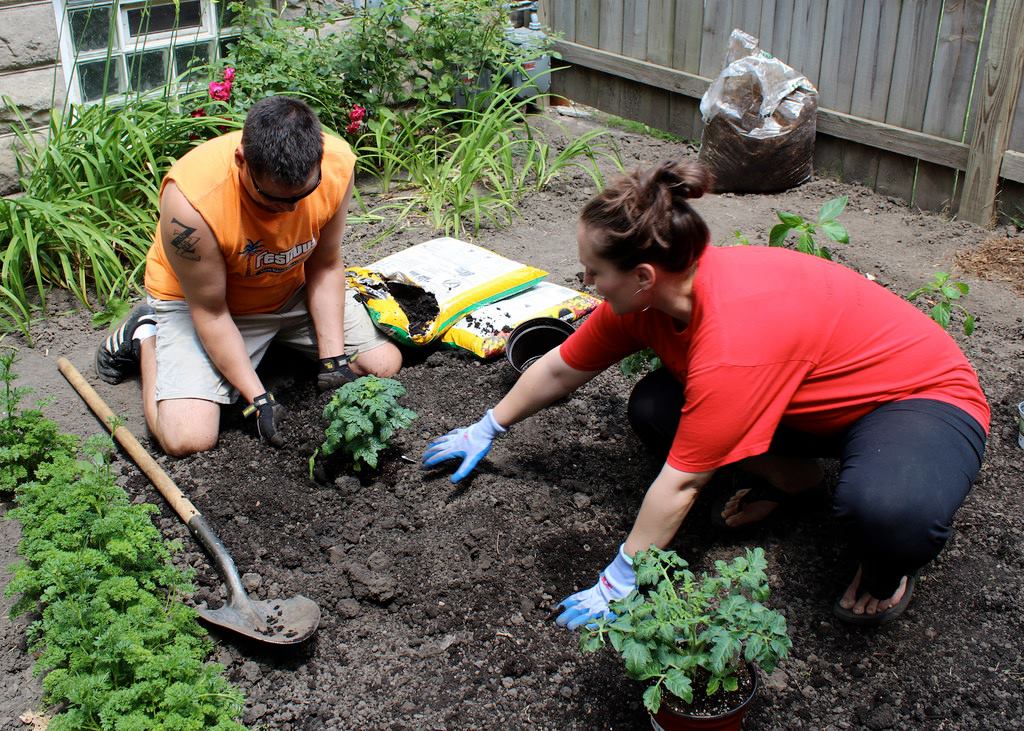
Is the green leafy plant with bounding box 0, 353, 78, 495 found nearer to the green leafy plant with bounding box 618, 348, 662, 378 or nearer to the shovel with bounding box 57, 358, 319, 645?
the shovel with bounding box 57, 358, 319, 645

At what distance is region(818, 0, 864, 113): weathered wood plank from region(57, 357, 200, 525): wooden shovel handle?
408cm

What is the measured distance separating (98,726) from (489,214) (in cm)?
327

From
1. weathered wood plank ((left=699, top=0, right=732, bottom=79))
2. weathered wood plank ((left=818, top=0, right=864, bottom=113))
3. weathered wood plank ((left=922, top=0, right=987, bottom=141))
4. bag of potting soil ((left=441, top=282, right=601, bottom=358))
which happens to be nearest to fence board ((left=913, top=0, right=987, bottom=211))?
weathered wood plank ((left=922, top=0, right=987, bottom=141))

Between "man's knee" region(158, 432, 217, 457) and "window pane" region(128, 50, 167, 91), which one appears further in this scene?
"window pane" region(128, 50, 167, 91)

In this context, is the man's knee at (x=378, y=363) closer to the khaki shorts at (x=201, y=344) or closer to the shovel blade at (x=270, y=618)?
the khaki shorts at (x=201, y=344)

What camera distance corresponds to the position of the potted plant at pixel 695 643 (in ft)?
6.20

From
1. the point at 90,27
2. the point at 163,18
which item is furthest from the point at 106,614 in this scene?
the point at 163,18

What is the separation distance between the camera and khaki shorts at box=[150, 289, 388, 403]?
3.38m

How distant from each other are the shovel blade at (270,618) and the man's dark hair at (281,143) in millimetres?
1218

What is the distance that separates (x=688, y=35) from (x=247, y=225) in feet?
12.5

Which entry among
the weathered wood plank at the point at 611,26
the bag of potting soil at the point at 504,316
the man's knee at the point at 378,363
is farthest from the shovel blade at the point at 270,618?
the weathered wood plank at the point at 611,26

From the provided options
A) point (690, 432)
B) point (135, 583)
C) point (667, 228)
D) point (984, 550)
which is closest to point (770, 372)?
point (690, 432)

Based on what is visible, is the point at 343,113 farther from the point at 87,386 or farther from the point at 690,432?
the point at 690,432

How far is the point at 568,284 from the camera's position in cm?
434
